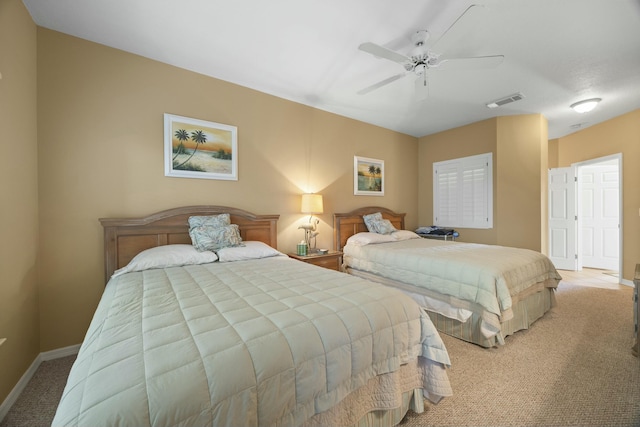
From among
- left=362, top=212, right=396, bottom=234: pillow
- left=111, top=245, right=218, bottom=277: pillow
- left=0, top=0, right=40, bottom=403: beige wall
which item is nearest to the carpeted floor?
left=0, top=0, right=40, bottom=403: beige wall

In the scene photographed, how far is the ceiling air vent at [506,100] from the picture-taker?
350 cm

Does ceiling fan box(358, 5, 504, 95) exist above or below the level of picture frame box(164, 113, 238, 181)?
above

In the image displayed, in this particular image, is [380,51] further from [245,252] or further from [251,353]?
[251,353]

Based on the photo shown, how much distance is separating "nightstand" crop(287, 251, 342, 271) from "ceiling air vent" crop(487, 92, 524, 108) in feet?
10.3

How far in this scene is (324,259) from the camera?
3.35m

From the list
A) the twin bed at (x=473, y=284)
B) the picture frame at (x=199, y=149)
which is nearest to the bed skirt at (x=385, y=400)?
the twin bed at (x=473, y=284)

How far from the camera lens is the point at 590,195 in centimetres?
545

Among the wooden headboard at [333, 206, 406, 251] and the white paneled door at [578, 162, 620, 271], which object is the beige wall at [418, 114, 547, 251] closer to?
A: the wooden headboard at [333, 206, 406, 251]

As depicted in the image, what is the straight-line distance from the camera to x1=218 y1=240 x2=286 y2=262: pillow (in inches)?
97.9

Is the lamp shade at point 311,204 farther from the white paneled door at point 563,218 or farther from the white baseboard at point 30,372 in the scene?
the white paneled door at point 563,218

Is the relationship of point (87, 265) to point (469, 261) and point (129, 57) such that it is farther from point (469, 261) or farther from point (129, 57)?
point (469, 261)

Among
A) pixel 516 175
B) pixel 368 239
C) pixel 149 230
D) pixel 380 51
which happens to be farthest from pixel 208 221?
pixel 516 175

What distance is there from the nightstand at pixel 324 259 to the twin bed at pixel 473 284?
14.7 inches

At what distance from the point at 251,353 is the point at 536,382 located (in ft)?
7.26
